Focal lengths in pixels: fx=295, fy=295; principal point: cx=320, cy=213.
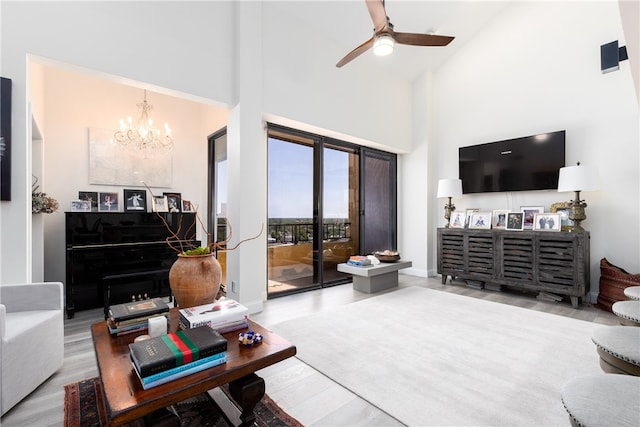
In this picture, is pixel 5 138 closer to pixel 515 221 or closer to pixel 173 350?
pixel 173 350

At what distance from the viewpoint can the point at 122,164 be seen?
13.4ft

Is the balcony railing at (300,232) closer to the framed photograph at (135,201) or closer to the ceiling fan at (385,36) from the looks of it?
the framed photograph at (135,201)

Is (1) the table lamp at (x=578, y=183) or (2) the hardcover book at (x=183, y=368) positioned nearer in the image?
(2) the hardcover book at (x=183, y=368)

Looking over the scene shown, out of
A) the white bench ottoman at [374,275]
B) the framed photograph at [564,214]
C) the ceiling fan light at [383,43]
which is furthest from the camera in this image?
the white bench ottoman at [374,275]

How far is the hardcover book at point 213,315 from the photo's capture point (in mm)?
1515

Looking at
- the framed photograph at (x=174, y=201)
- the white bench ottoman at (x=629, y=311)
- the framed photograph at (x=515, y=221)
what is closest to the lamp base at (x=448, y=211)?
the framed photograph at (x=515, y=221)

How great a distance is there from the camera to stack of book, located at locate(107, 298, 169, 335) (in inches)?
60.4

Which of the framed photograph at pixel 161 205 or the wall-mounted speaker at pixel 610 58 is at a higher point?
the wall-mounted speaker at pixel 610 58

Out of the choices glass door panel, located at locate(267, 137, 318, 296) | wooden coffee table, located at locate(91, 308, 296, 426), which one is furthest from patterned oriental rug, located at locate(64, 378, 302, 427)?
glass door panel, located at locate(267, 137, 318, 296)

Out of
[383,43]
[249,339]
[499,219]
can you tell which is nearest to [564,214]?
[499,219]

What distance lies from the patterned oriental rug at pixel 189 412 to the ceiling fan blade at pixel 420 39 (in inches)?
120

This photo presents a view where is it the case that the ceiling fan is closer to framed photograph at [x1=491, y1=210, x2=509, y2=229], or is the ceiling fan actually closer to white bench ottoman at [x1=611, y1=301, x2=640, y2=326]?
white bench ottoman at [x1=611, y1=301, x2=640, y2=326]

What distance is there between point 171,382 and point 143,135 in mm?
3720

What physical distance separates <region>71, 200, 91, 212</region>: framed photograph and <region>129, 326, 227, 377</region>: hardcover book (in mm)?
3302
